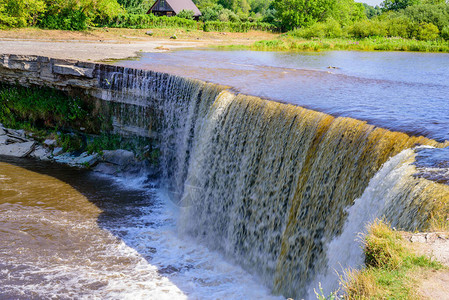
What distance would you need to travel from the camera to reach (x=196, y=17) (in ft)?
209

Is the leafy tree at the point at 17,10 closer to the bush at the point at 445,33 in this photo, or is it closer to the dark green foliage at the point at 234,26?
the dark green foliage at the point at 234,26

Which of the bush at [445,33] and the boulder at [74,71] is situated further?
the bush at [445,33]

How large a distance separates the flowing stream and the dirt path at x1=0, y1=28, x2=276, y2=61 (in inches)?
305

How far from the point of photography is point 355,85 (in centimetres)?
1449

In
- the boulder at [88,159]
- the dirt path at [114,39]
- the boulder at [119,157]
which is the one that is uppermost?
the dirt path at [114,39]

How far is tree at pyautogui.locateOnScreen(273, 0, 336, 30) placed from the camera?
177ft

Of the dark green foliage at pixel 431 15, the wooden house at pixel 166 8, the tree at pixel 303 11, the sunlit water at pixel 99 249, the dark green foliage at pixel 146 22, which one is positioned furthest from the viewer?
the wooden house at pixel 166 8

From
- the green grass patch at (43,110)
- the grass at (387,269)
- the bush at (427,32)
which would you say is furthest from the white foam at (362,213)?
the bush at (427,32)

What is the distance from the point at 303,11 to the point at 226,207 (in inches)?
1892

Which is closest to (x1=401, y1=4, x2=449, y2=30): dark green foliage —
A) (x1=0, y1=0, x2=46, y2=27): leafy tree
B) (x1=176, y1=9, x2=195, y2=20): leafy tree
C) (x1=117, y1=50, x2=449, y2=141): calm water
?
(x1=117, y1=50, x2=449, y2=141): calm water

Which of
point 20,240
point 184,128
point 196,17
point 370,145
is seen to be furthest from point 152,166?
point 196,17

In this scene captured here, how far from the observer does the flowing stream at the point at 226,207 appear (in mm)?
7031

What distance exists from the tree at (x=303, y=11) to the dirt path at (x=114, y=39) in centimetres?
335

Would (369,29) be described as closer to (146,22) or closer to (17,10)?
(146,22)
